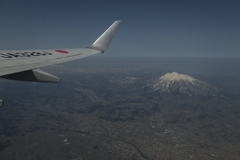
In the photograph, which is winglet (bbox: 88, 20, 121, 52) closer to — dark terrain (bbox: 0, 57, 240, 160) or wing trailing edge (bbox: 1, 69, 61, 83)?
wing trailing edge (bbox: 1, 69, 61, 83)

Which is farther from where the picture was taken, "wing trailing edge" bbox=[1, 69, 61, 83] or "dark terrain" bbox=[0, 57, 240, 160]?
"dark terrain" bbox=[0, 57, 240, 160]

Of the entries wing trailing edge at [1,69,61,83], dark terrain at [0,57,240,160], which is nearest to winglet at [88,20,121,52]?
wing trailing edge at [1,69,61,83]

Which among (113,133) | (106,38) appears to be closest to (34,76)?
(106,38)

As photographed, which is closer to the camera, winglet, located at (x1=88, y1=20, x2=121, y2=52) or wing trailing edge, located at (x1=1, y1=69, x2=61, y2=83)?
wing trailing edge, located at (x1=1, y1=69, x2=61, y2=83)

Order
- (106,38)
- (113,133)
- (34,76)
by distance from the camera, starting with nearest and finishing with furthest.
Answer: (34,76)
(106,38)
(113,133)

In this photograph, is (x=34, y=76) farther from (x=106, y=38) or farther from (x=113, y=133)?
(x=113, y=133)

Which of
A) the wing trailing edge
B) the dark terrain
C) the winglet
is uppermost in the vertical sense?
the winglet

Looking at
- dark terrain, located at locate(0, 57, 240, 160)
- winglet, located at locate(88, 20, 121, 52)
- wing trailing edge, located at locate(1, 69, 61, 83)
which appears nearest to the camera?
wing trailing edge, located at locate(1, 69, 61, 83)

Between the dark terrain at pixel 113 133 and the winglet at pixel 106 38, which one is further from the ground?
the winglet at pixel 106 38

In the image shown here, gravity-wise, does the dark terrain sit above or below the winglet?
below

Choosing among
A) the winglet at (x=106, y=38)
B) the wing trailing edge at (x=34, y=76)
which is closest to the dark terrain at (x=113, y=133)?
the winglet at (x=106, y=38)

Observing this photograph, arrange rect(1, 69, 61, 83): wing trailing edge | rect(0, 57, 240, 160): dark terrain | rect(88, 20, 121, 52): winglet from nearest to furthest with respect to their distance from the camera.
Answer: rect(1, 69, 61, 83): wing trailing edge, rect(88, 20, 121, 52): winglet, rect(0, 57, 240, 160): dark terrain

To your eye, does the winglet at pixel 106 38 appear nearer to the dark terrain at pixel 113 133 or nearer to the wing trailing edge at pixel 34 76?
the wing trailing edge at pixel 34 76
